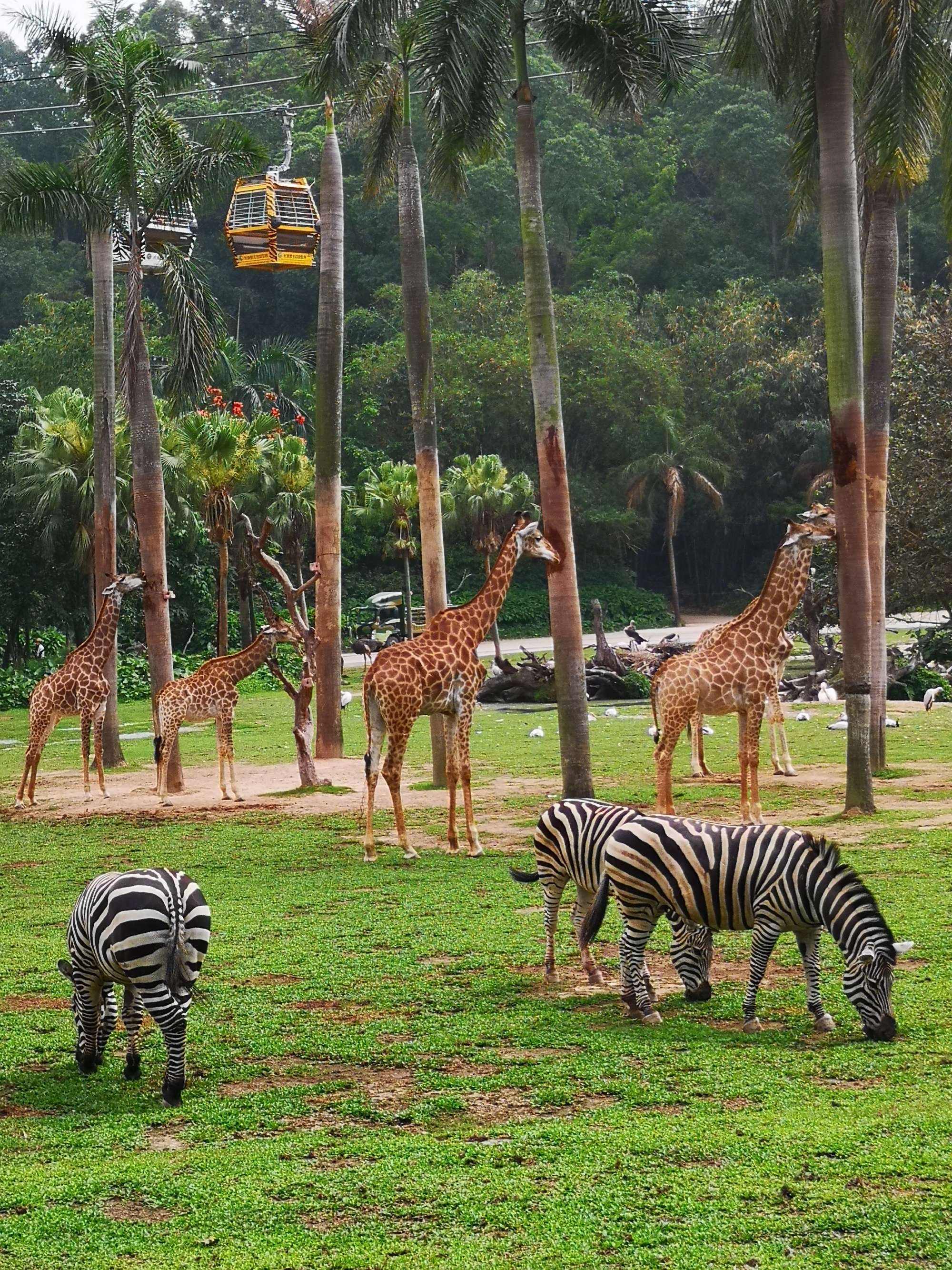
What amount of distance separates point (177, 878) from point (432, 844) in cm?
768

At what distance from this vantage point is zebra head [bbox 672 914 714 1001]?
8.58m

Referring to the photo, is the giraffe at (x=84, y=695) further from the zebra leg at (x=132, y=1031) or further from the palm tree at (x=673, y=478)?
the palm tree at (x=673, y=478)

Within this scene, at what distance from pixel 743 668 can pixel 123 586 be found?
9142 millimetres

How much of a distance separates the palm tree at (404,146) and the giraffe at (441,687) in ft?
10.2

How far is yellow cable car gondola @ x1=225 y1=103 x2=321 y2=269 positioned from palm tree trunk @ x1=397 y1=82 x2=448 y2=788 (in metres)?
13.9

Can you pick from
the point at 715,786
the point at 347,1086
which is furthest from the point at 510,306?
the point at 347,1086

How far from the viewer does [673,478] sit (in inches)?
2288

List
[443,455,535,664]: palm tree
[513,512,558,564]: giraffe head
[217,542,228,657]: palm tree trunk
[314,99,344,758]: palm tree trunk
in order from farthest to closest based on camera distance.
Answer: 1. [443,455,535,664]: palm tree
2. [217,542,228,657]: palm tree trunk
3. [314,99,344,758]: palm tree trunk
4. [513,512,558,564]: giraffe head

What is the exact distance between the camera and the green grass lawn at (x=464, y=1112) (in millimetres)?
5473

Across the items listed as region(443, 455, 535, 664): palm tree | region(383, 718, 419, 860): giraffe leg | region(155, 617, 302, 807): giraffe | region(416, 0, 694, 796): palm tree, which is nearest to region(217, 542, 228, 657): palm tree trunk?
region(443, 455, 535, 664): palm tree

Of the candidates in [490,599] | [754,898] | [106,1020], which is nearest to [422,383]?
[490,599]

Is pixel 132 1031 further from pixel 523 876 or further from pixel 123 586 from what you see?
pixel 123 586

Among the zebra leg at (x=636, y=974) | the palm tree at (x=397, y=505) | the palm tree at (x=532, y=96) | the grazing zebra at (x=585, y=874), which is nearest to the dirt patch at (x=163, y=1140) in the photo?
the zebra leg at (x=636, y=974)

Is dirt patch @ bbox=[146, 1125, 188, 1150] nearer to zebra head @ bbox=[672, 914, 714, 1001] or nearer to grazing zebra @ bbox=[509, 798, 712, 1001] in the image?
grazing zebra @ bbox=[509, 798, 712, 1001]
